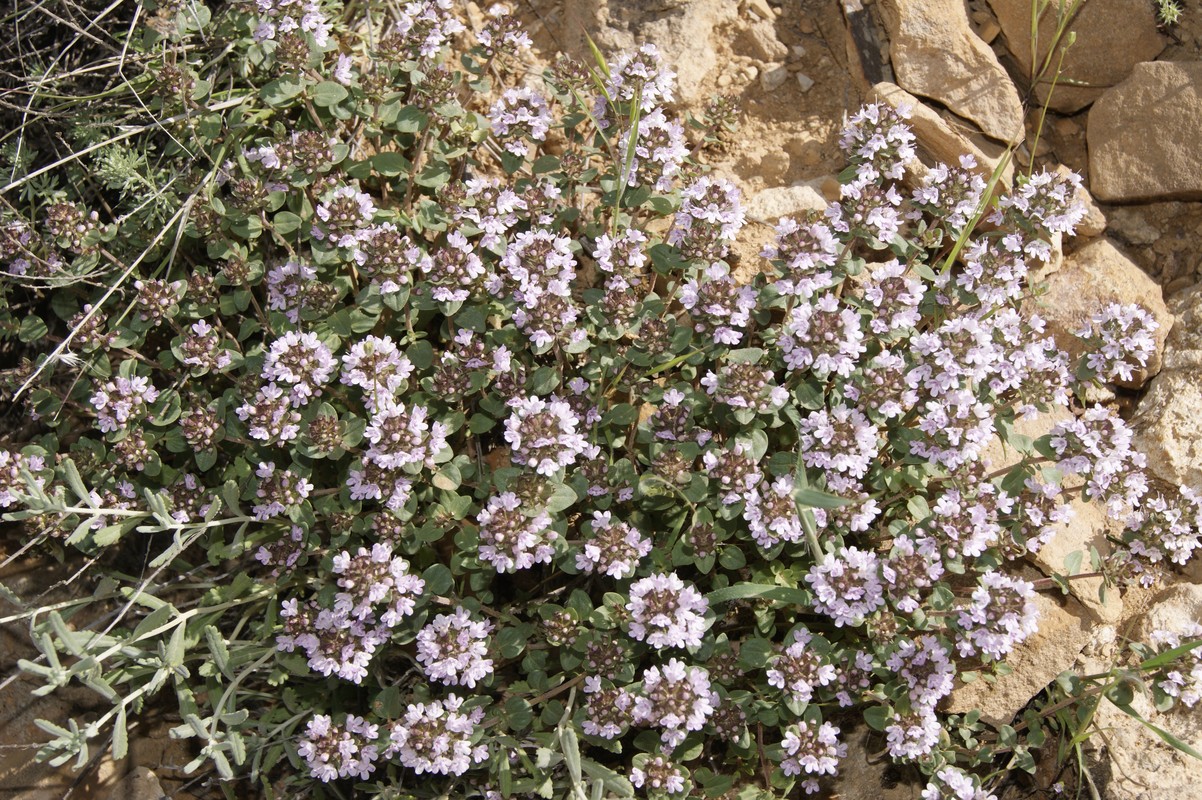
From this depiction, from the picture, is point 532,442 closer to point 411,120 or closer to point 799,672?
point 799,672

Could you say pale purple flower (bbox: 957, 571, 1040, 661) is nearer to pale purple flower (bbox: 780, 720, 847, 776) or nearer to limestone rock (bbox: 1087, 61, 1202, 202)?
pale purple flower (bbox: 780, 720, 847, 776)

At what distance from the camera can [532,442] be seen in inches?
169

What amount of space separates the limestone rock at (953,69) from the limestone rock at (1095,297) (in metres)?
0.90

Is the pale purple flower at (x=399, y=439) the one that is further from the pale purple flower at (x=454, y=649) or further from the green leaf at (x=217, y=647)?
the green leaf at (x=217, y=647)

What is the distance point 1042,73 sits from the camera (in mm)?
6074

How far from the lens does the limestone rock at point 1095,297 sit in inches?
217

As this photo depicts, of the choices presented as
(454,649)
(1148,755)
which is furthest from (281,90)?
(1148,755)

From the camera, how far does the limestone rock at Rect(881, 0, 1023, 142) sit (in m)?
5.84

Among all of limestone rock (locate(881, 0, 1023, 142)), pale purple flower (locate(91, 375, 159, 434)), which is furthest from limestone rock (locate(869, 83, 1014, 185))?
pale purple flower (locate(91, 375, 159, 434))

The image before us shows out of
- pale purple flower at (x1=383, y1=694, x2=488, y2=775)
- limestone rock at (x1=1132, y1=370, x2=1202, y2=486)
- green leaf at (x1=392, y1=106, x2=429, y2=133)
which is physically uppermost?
green leaf at (x1=392, y1=106, x2=429, y2=133)

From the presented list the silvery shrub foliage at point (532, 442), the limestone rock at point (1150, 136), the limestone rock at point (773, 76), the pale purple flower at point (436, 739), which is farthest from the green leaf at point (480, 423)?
the limestone rock at point (1150, 136)

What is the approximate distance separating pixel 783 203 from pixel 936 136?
100cm

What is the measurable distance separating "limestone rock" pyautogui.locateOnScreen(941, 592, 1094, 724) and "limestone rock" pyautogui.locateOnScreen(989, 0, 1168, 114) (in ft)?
10.8

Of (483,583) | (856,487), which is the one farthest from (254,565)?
(856,487)
